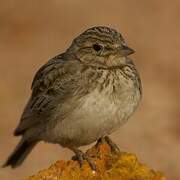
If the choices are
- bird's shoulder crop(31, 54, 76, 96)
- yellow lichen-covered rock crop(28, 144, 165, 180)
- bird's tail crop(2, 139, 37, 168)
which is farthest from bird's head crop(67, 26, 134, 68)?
bird's tail crop(2, 139, 37, 168)

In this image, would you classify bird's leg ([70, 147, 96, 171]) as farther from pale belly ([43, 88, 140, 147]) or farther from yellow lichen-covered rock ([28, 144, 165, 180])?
pale belly ([43, 88, 140, 147])

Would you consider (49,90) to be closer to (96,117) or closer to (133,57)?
(96,117)

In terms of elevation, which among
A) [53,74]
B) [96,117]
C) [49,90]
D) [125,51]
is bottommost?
[96,117]

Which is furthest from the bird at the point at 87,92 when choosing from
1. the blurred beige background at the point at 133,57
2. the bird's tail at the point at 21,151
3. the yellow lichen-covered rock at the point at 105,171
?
the blurred beige background at the point at 133,57

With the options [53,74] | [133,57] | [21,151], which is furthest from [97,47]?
[133,57]

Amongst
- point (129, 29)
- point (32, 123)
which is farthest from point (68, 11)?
point (32, 123)

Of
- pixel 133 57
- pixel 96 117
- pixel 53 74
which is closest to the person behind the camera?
pixel 96 117
